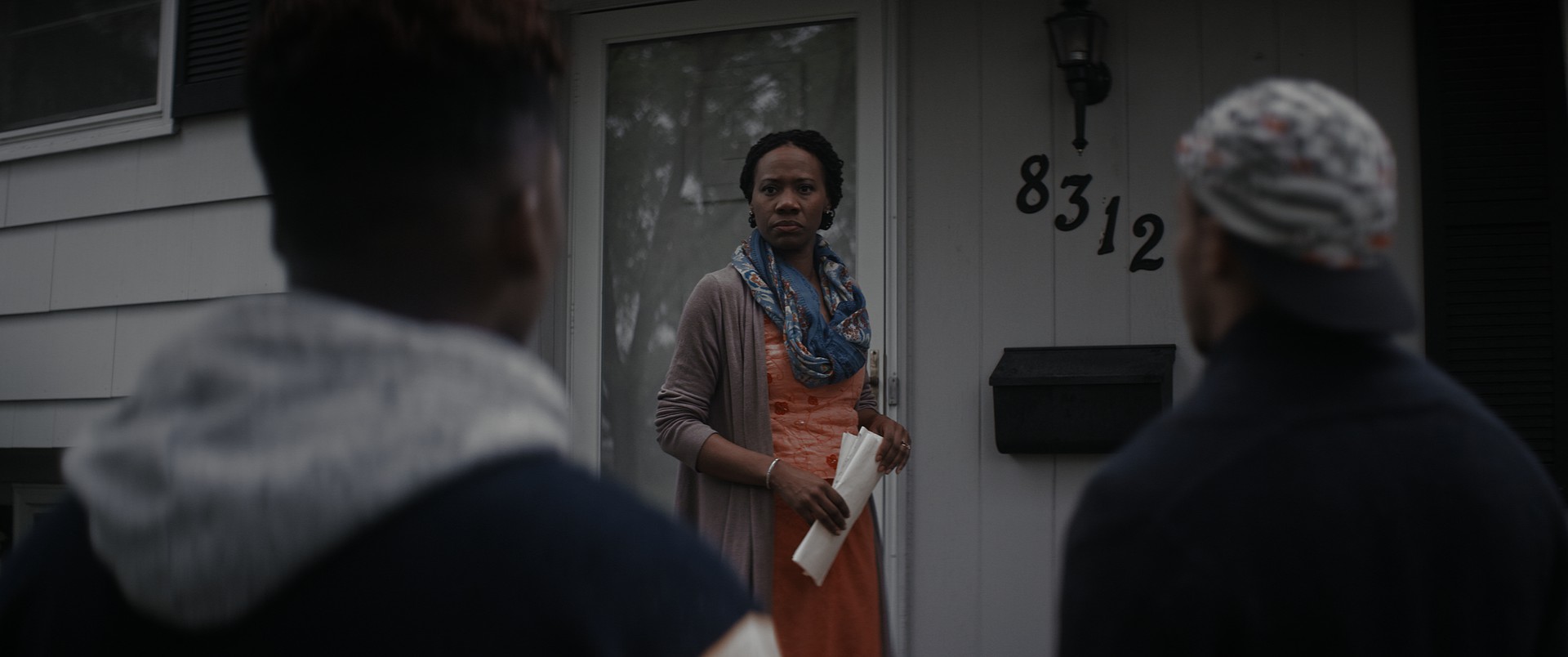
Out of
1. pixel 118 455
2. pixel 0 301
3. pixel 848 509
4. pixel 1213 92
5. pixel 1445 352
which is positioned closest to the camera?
pixel 118 455

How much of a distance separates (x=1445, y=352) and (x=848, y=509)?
181 centimetres

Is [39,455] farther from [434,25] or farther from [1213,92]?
[434,25]

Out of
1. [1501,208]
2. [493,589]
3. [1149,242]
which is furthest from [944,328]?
[493,589]

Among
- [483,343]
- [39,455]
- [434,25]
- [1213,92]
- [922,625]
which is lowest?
[922,625]

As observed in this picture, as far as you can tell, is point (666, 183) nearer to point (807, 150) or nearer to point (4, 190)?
point (807, 150)

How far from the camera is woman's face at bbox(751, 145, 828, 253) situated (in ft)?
10.0

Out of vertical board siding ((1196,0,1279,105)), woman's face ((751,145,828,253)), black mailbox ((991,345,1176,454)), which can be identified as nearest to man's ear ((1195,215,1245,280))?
woman's face ((751,145,828,253))

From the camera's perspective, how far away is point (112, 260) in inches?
175

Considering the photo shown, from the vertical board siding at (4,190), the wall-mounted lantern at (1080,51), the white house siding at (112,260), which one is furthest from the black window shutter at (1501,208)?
the vertical board siding at (4,190)

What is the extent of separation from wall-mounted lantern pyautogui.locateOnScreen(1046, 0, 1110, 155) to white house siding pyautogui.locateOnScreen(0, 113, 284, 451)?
2.58m

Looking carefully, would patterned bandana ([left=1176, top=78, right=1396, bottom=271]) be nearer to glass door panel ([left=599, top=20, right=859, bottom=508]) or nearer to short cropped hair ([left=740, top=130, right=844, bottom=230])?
short cropped hair ([left=740, top=130, right=844, bottom=230])

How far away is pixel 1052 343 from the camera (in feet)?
12.7

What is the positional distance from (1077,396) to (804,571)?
129 cm

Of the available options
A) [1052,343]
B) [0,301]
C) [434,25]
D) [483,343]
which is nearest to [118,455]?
[483,343]
